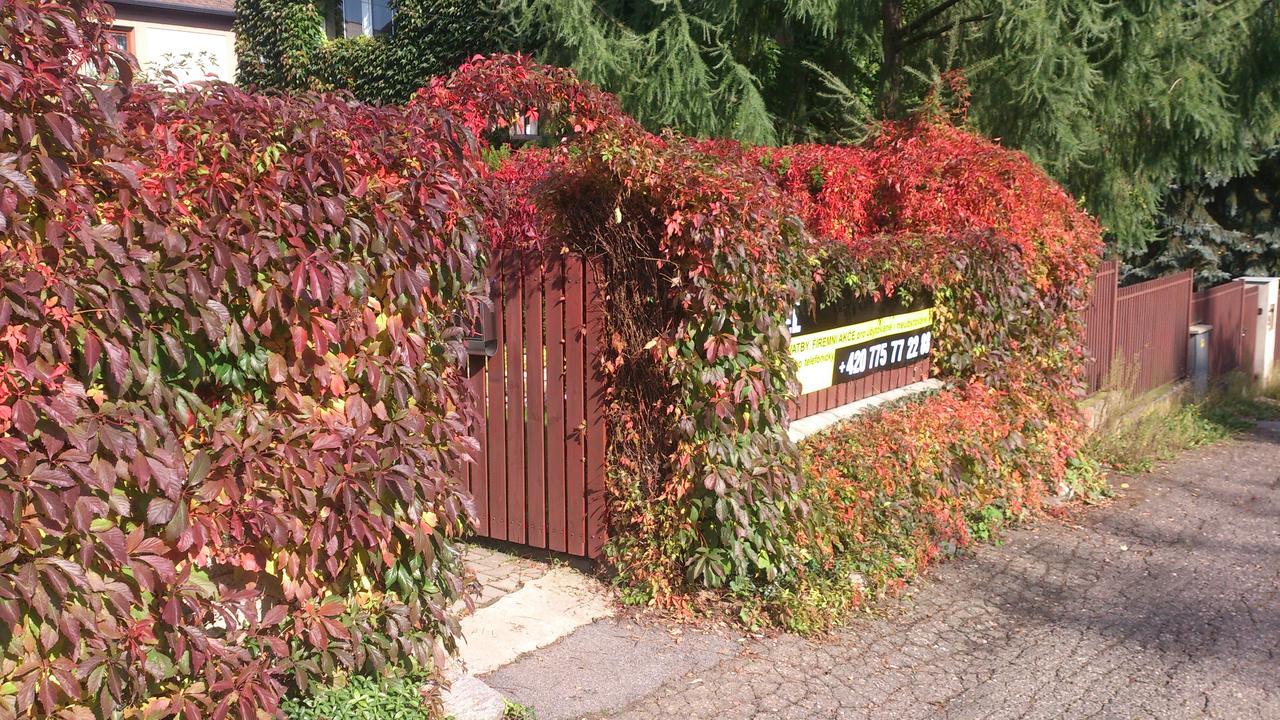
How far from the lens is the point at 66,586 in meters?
2.72

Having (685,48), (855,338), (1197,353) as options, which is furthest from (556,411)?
(1197,353)

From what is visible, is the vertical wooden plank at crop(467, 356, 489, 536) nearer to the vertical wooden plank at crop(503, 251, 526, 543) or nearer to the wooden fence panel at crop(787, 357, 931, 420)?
the vertical wooden plank at crop(503, 251, 526, 543)

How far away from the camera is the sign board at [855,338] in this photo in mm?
6316

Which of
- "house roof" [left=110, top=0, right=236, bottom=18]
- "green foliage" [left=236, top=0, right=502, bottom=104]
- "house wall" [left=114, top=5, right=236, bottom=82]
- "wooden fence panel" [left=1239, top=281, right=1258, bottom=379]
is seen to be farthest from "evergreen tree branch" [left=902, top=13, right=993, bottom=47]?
"house wall" [left=114, top=5, right=236, bottom=82]

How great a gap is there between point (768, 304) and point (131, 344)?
3.05 m

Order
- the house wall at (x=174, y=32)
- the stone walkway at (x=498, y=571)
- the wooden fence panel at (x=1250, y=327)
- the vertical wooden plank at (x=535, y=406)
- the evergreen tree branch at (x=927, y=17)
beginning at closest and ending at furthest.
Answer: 1. the stone walkway at (x=498, y=571)
2. the vertical wooden plank at (x=535, y=406)
3. the evergreen tree branch at (x=927, y=17)
4. the wooden fence panel at (x=1250, y=327)
5. the house wall at (x=174, y=32)

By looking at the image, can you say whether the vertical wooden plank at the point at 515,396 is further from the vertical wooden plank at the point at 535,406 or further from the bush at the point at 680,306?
the bush at the point at 680,306

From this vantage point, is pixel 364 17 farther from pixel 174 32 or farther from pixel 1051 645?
pixel 1051 645

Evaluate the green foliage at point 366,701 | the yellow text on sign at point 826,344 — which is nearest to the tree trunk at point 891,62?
the yellow text on sign at point 826,344

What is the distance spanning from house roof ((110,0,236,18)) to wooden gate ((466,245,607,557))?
15.3m

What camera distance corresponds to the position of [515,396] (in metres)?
5.89

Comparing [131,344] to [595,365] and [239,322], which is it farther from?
[595,365]

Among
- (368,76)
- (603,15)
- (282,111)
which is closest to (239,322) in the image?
(282,111)

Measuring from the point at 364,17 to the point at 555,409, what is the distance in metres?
11.9
